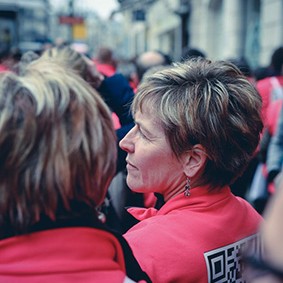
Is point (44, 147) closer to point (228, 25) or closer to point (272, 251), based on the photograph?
point (272, 251)

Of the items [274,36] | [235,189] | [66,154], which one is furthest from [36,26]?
[66,154]

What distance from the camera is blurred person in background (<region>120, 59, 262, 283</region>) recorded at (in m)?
1.56

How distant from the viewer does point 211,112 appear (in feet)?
5.35

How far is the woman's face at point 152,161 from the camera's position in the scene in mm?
1716

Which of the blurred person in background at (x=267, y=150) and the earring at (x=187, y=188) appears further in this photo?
the blurred person in background at (x=267, y=150)

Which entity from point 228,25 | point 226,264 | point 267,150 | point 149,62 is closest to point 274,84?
point 267,150

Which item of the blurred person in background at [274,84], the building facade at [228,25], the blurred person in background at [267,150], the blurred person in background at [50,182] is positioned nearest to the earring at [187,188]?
the blurred person in background at [50,182]

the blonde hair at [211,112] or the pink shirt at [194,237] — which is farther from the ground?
the blonde hair at [211,112]

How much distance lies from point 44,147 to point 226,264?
2.38 feet

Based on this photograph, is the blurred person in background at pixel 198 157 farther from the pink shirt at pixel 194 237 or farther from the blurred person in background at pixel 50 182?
the blurred person in background at pixel 50 182

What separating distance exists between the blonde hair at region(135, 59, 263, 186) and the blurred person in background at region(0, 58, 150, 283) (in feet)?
1.62

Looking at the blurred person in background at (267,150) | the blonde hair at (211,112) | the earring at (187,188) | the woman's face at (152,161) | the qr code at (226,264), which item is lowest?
the blurred person in background at (267,150)

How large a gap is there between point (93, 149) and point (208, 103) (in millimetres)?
561

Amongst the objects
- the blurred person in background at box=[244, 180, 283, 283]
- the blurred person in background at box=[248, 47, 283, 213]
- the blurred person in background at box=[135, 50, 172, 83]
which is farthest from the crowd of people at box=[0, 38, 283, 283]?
the blurred person in background at box=[135, 50, 172, 83]
